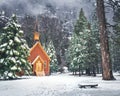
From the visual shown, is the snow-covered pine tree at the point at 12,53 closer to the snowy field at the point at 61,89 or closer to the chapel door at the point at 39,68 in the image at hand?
the snowy field at the point at 61,89

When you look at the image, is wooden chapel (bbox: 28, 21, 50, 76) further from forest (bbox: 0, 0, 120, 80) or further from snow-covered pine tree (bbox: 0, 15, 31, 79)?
snow-covered pine tree (bbox: 0, 15, 31, 79)

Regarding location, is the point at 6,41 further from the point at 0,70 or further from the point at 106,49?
the point at 106,49

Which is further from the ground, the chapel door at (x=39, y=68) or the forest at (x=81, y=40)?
the forest at (x=81, y=40)

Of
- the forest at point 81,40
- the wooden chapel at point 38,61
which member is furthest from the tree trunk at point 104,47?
the wooden chapel at point 38,61

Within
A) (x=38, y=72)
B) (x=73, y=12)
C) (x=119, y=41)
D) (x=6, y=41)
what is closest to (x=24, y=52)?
(x=6, y=41)

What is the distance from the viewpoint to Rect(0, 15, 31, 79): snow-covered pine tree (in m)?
36.1

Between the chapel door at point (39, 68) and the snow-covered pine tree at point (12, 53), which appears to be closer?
the snow-covered pine tree at point (12, 53)

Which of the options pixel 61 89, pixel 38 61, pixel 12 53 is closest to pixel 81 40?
pixel 38 61

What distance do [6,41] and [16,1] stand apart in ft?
414

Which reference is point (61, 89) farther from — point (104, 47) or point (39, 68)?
point (39, 68)

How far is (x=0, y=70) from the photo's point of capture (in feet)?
119

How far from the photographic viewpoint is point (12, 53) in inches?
1449

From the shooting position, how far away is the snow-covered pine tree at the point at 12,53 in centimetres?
3606

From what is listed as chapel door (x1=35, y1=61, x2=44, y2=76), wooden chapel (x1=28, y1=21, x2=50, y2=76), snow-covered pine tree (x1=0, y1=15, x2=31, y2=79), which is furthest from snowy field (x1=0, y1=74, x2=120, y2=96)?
chapel door (x1=35, y1=61, x2=44, y2=76)
